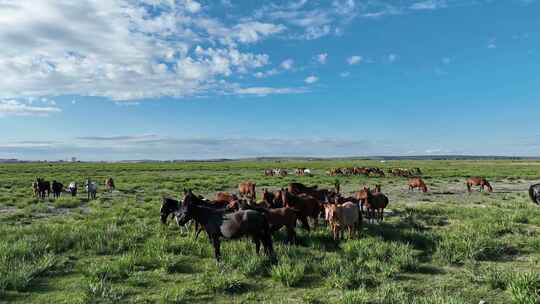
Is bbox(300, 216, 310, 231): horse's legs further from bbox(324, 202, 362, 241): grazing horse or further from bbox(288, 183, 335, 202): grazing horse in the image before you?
bbox(288, 183, 335, 202): grazing horse

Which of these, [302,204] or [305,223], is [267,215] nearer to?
[305,223]

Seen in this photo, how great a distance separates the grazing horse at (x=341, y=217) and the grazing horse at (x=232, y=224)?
269 cm

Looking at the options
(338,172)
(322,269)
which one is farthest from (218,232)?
(338,172)

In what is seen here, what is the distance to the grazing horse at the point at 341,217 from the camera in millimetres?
10461

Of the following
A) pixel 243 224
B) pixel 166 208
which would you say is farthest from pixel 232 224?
pixel 166 208

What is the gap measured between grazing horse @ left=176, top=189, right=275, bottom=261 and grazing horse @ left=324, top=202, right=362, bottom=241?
2.69 m

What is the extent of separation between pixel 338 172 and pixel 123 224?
42238 millimetres

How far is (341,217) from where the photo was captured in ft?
34.4

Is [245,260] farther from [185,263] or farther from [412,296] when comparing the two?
[412,296]

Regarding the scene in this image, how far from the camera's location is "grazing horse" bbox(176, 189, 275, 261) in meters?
8.27

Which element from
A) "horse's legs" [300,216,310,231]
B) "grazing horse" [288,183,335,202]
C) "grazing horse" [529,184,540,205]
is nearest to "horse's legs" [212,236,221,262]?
"horse's legs" [300,216,310,231]

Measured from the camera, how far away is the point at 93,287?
6.55 m

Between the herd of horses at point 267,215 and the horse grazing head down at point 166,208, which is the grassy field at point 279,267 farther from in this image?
the horse grazing head down at point 166,208

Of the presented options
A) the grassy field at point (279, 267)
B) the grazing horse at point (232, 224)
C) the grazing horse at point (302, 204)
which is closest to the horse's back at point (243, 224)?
the grazing horse at point (232, 224)
